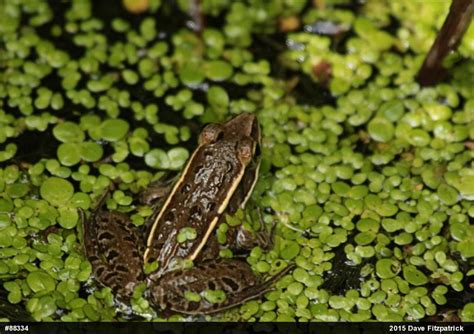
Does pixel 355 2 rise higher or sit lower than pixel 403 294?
higher

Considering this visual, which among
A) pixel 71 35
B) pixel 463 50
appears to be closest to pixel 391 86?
pixel 463 50

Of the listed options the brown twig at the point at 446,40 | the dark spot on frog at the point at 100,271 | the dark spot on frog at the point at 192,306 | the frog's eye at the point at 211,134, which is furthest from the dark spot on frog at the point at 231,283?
the brown twig at the point at 446,40

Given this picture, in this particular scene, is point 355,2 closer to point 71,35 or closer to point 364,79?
point 364,79

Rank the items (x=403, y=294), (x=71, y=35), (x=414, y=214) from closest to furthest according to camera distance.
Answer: (x=403, y=294) < (x=414, y=214) < (x=71, y=35)

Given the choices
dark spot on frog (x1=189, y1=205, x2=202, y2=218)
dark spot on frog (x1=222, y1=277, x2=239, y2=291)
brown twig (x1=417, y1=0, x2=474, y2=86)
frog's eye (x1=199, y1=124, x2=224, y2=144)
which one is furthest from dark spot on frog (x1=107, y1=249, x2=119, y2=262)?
brown twig (x1=417, y1=0, x2=474, y2=86)

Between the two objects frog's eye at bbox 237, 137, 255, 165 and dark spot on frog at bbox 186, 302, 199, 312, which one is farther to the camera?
frog's eye at bbox 237, 137, 255, 165

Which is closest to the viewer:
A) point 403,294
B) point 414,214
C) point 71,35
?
point 403,294

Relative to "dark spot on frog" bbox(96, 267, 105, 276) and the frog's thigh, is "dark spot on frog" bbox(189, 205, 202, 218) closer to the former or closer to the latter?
the frog's thigh

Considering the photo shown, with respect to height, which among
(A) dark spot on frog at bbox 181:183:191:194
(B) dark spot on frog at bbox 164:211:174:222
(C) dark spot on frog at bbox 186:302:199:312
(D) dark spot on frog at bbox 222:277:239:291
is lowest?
(C) dark spot on frog at bbox 186:302:199:312
